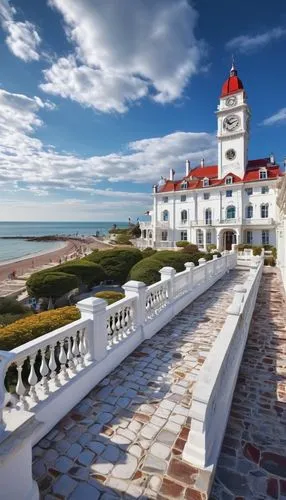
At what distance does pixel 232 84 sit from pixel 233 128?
588 centimetres

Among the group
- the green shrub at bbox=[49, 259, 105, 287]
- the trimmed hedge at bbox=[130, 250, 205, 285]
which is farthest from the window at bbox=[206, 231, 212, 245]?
the green shrub at bbox=[49, 259, 105, 287]

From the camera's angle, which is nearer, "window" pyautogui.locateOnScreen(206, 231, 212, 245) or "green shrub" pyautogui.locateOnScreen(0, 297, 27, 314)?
"green shrub" pyautogui.locateOnScreen(0, 297, 27, 314)

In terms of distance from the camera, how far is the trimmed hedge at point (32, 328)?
4.14 meters

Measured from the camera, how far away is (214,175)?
38.3m

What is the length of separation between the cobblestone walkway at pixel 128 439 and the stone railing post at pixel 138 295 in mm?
876

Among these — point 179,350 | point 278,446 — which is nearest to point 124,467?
point 278,446

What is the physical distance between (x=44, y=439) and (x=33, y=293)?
930 cm

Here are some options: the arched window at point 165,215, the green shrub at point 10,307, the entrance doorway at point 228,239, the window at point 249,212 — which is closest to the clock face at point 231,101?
the window at point 249,212

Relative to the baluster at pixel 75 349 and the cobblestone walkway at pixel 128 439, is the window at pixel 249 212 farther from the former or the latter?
the baluster at pixel 75 349

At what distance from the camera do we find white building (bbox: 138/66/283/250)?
31906 millimetres

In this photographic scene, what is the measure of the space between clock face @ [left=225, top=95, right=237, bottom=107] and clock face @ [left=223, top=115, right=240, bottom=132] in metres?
1.46

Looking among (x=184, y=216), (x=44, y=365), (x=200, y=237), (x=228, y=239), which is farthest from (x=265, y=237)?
(x=44, y=365)

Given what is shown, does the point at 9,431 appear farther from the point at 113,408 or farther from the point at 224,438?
the point at 224,438

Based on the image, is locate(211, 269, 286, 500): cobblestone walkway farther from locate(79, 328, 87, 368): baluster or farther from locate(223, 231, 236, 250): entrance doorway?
locate(223, 231, 236, 250): entrance doorway
